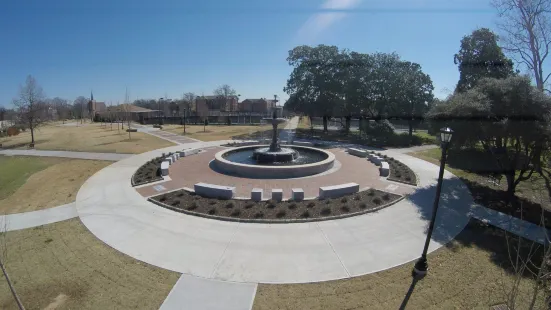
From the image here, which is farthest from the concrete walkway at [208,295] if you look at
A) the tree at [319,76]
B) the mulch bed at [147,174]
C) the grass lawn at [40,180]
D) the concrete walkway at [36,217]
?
the tree at [319,76]

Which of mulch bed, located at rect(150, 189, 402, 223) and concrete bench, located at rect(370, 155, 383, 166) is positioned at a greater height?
concrete bench, located at rect(370, 155, 383, 166)

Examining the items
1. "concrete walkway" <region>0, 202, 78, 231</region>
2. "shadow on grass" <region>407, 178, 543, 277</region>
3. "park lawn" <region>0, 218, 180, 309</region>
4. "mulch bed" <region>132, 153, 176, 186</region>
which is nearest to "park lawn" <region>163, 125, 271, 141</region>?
"mulch bed" <region>132, 153, 176, 186</region>

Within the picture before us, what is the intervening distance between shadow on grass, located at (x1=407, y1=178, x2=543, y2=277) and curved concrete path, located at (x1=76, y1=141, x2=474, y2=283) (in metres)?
0.07

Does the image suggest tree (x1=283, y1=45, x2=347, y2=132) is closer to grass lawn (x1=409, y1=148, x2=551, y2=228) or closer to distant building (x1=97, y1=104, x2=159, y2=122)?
grass lawn (x1=409, y1=148, x2=551, y2=228)

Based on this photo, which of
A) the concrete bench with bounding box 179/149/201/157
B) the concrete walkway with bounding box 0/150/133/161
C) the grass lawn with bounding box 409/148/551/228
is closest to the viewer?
the grass lawn with bounding box 409/148/551/228

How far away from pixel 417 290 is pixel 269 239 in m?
4.74

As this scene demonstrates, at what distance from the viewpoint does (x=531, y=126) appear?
11992 mm

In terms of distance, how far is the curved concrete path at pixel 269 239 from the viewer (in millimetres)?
8180

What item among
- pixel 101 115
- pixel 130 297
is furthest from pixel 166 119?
pixel 130 297

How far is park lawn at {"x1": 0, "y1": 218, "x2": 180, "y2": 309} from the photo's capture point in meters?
6.80

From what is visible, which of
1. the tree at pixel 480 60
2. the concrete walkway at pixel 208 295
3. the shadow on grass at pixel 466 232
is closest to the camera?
the concrete walkway at pixel 208 295

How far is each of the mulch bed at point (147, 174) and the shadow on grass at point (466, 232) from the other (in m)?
14.5

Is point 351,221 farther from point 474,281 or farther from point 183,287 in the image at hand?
point 183,287

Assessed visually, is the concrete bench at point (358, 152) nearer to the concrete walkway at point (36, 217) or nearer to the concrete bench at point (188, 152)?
the concrete bench at point (188, 152)
